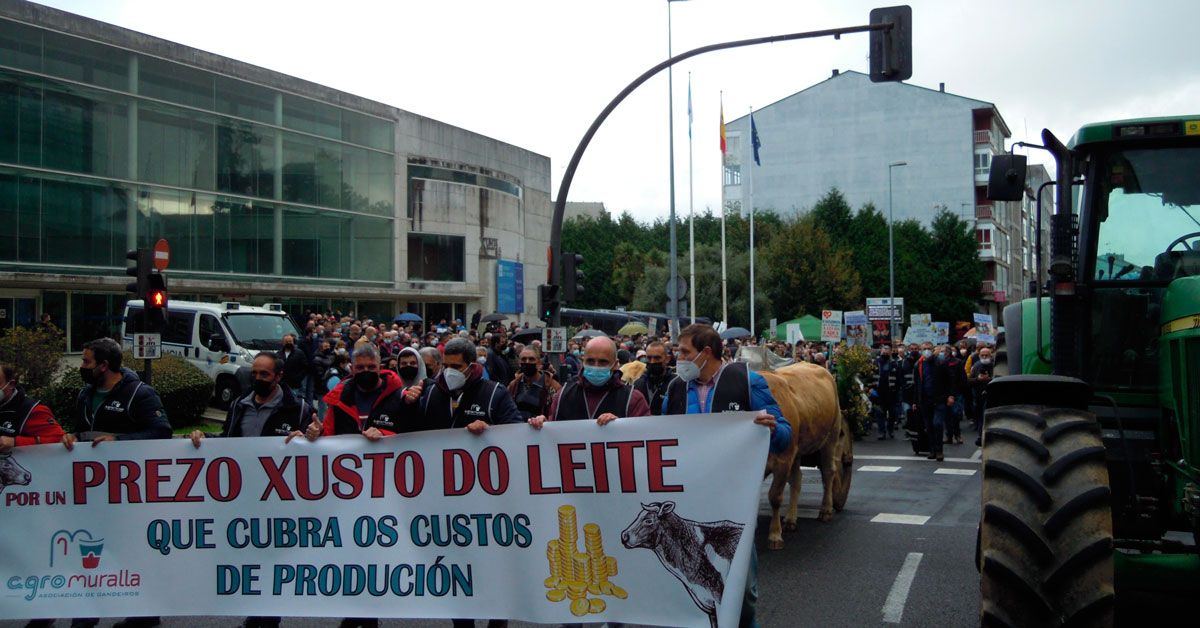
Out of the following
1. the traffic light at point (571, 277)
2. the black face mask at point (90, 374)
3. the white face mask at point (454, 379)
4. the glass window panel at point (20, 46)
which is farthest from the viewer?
the glass window panel at point (20, 46)

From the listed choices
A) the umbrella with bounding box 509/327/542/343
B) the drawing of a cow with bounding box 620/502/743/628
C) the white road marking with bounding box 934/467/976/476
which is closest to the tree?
the umbrella with bounding box 509/327/542/343

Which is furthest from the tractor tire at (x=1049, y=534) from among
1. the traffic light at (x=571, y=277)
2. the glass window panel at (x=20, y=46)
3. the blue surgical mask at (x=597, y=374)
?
the glass window panel at (x=20, y=46)

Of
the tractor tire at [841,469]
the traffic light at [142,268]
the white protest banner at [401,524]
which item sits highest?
the traffic light at [142,268]

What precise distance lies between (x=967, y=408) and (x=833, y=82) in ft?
161

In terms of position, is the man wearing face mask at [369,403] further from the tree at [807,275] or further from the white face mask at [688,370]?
the tree at [807,275]

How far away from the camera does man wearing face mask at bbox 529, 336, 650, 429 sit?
6145mm

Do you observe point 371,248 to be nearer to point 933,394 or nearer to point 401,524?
point 933,394

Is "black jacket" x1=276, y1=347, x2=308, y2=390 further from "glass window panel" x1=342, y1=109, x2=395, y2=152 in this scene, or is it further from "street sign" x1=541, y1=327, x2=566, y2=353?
"glass window panel" x1=342, y1=109, x2=395, y2=152

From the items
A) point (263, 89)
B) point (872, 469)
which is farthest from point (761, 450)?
point (263, 89)

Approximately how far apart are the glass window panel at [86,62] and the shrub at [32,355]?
483 inches

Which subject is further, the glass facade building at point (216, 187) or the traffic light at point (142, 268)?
the glass facade building at point (216, 187)

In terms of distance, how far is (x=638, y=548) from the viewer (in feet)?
17.6

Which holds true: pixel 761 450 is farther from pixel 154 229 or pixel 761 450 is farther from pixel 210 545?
pixel 154 229

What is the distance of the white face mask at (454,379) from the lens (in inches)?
246
